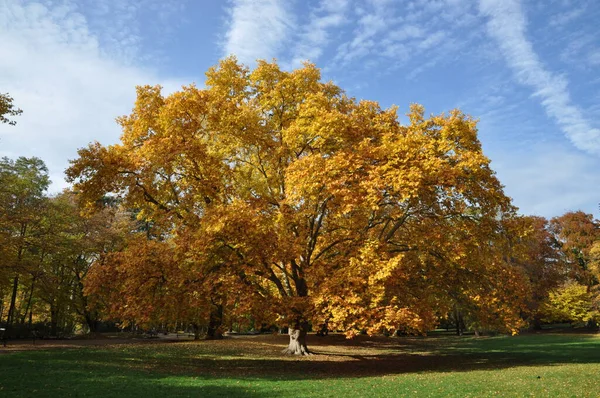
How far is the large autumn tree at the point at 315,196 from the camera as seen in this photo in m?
18.6

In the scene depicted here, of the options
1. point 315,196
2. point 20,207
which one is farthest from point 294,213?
point 20,207

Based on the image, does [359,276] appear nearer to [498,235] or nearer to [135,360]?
[498,235]

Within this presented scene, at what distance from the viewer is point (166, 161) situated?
2048cm

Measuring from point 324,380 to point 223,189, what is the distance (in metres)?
10.9

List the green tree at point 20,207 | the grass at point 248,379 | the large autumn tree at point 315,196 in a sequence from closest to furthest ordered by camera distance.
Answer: the grass at point 248,379 < the large autumn tree at point 315,196 < the green tree at point 20,207

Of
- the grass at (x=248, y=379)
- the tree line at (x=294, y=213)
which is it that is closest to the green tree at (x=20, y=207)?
the tree line at (x=294, y=213)

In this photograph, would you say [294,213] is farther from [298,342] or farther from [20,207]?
[20,207]

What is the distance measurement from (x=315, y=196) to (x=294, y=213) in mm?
2015

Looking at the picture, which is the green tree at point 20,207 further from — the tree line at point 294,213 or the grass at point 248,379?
the grass at point 248,379

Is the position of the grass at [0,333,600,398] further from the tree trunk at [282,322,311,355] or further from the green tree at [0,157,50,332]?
the green tree at [0,157,50,332]

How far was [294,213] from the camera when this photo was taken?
21578mm

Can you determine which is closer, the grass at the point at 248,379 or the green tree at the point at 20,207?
the grass at the point at 248,379

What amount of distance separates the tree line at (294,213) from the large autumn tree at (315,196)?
0.09 metres

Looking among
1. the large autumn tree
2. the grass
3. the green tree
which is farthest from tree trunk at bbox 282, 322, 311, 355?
the green tree
